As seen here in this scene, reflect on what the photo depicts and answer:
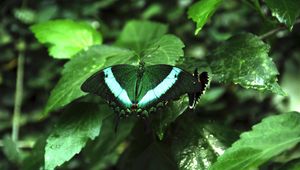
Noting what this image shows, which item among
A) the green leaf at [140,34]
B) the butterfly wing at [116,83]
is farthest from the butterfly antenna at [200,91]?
the green leaf at [140,34]

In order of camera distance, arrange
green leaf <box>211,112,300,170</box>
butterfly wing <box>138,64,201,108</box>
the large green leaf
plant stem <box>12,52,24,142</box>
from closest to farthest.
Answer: green leaf <box>211,112,300,170</box> < butterfly wing <box>138,64,201,108</box> < the large green leaf < plant stem <box>12,52,24,142</box>

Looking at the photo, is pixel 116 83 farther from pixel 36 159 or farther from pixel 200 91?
pixel 36 159

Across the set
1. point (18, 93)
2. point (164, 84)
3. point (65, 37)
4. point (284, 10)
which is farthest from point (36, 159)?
point (18, 93)

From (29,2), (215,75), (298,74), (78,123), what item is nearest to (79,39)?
(78,123)

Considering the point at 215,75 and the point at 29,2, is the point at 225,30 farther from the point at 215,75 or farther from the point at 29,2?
the point at 215,75

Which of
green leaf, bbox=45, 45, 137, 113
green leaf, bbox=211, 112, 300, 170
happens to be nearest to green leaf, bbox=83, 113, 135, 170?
green leaf, bbox=45, 45, 137, 113

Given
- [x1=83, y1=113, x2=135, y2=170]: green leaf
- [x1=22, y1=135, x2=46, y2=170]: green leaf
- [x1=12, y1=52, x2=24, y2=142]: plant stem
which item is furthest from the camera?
[x1=12, y1=52, x2=24, y2=142]: plant stem

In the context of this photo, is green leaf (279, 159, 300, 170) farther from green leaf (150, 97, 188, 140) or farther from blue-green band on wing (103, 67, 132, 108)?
blue-green band on wing (103, 67, 132, 108)

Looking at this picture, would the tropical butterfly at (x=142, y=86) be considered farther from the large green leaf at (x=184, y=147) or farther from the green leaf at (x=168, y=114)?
the large green leaf at (x=184, y=147)
